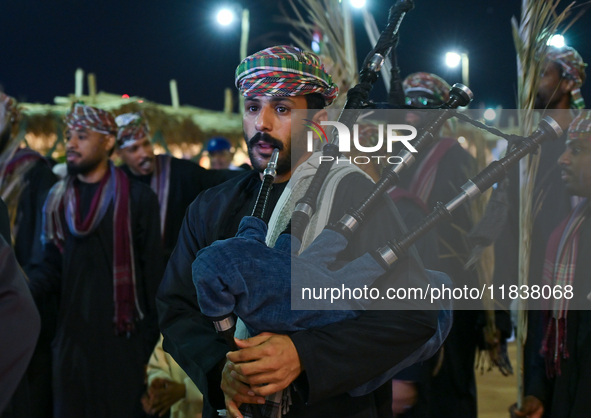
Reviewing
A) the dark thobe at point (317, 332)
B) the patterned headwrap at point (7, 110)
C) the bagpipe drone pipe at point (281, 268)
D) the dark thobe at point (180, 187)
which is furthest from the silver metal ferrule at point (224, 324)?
the dark thobe at point (180, 187)

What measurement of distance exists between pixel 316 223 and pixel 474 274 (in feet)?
5.47

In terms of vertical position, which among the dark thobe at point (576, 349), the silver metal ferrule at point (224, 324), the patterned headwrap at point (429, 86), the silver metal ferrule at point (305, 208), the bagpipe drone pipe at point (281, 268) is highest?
the patterned headwrap at point (429, 86)

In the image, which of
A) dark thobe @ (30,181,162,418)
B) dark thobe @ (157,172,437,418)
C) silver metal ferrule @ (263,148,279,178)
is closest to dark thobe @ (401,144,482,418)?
dark thobe @ (157,172,437,418)

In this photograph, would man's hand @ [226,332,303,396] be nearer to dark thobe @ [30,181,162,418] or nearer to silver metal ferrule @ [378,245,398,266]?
silver metal ferrule @ [378,245,398,266]

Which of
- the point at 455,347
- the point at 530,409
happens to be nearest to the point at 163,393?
the point at 455,347

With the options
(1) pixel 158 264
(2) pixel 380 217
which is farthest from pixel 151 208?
(2) pixel 380 217

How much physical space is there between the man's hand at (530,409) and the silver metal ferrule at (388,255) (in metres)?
1.43

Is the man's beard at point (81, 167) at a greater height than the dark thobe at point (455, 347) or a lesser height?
greater

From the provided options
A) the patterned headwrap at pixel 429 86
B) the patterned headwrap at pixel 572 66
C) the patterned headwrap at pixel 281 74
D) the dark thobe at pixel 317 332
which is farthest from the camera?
the patterned headwrap at pixel 429 86

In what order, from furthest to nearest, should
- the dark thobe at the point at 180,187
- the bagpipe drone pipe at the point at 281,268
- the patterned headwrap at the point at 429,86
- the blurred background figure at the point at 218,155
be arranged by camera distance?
the blurred background figure at the point at 218,155 < the dark thobe at the point at 180,187 < the patterned headwrap at the point at 429,86 < the bagpipe drone pipe at the point at 281,268

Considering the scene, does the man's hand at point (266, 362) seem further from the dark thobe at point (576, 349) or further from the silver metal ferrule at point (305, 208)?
the dark thobe at point (576, 349)

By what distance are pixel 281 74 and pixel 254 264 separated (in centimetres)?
64

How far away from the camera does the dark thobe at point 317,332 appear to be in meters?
1.51

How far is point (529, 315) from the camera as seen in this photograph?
2775 millimetres
